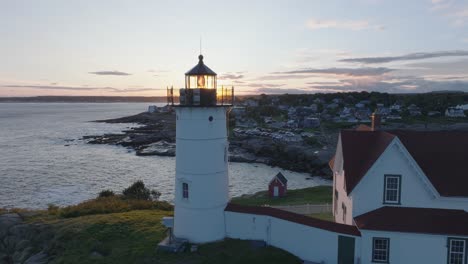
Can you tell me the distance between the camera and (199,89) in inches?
653

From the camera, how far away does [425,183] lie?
1584 cm

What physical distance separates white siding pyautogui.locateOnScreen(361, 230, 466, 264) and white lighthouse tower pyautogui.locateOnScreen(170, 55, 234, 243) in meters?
6.32

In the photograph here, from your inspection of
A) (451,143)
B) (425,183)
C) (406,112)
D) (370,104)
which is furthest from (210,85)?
(370,104)

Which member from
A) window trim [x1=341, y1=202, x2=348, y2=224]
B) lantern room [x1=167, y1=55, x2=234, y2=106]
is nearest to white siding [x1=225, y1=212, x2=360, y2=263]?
window trim [x1=341, y1=202, x2=348, y2=224]

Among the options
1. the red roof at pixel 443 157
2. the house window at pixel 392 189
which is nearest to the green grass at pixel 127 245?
the house window at pixel 392 189

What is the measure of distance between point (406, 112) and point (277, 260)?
107m

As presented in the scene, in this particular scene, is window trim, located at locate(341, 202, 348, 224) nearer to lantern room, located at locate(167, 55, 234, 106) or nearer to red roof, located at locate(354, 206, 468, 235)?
red roof, located at locate(354, 206, 468, 235)

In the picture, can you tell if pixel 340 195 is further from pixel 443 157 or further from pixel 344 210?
pixel 443 157

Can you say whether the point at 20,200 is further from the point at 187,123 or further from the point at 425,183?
the point at 425,183

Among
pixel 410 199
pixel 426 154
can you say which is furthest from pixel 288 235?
pixel 426 154

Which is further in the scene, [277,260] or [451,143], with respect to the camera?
[451,143]

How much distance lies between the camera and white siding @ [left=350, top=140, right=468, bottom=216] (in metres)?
15.8

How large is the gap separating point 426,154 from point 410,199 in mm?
2484

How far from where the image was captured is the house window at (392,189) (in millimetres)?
16000
